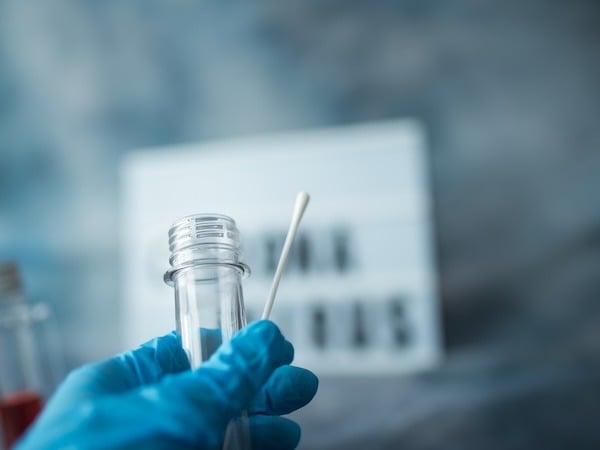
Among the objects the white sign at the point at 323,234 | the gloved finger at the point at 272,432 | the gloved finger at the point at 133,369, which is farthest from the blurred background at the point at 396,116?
the gloved finger at the point at 133,369

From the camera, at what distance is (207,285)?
533 millimetres

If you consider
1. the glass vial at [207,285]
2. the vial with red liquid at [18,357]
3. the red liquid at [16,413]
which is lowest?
the red liquid at [16,413]

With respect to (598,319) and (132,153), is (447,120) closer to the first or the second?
(598,319)

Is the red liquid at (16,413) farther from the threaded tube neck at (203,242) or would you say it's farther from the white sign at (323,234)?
the white sign at (323,234)

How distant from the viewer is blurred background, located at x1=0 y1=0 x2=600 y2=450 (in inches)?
45.3

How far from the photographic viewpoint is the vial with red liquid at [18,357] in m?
0.76

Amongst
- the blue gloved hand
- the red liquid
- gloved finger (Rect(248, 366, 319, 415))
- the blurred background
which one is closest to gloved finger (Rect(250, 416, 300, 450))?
gloved finger (Rect(248, 366, 319, 415))

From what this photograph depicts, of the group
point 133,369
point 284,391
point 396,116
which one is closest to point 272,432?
point 284,391

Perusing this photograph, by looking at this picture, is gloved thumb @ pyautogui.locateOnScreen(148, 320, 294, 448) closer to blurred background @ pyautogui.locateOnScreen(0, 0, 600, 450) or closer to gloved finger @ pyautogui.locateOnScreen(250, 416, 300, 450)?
gloved finger @ pyautogui.locateOnScreen(250, 416, 300, 450)

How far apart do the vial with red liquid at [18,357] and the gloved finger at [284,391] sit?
290 millimetres

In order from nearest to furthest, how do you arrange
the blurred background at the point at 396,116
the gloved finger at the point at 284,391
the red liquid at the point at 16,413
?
the gloved finger at the point at 284,391 < the red liquid at the point at 16,413 < the blurred background at the point at 396,116

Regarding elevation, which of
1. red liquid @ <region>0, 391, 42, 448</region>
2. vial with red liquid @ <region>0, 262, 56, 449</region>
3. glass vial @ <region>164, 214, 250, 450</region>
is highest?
glass vial @ <region>164, 214, 250, 450</region>

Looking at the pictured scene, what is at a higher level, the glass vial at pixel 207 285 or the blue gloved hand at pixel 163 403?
the glass vial at pixel 207 285

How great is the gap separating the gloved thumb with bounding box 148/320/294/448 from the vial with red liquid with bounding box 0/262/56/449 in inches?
13.3
